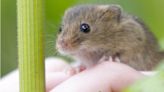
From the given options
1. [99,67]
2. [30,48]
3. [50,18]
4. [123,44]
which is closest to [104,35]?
[123,44]

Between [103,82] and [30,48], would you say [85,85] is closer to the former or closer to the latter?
[103,82]

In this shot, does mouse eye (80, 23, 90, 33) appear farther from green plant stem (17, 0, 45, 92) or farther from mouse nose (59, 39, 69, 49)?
green plant stem (17, 0, 45, 92)

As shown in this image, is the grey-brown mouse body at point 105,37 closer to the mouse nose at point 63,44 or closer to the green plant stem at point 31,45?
the mouse nose at point 63,44

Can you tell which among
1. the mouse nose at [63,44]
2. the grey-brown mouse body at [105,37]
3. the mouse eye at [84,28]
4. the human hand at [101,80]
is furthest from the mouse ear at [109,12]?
the human hand at [101,80]

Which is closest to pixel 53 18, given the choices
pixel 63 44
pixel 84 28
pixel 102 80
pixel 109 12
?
pixel 109 12

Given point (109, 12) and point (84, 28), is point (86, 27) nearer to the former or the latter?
point (84, 28)

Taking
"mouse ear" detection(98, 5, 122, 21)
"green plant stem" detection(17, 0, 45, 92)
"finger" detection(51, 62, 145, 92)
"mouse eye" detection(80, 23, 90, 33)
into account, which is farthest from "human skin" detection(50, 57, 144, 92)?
"mouse ear" detection(98, 5, 122, 21)

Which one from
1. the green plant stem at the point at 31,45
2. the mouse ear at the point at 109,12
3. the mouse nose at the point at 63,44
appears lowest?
the green plant stem at the point at 31,45
